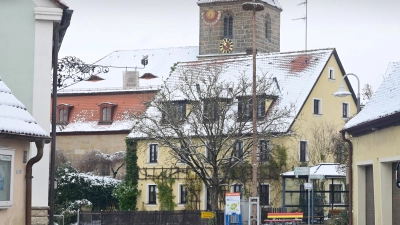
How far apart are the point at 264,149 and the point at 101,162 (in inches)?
925

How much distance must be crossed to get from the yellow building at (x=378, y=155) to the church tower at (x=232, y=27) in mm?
71783

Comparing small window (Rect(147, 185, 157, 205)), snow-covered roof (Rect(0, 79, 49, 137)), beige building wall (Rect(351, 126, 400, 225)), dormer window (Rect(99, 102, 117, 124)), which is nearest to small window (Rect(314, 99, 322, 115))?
small window (Rect(147, 185, 157, 205))

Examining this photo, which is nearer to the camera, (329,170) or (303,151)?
(329,170)

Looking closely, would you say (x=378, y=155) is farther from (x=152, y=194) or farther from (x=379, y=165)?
(x=152, y=194)

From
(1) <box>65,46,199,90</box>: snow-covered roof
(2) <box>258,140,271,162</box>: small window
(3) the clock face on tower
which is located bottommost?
(2) <box>258,140,271,162</box>: small window

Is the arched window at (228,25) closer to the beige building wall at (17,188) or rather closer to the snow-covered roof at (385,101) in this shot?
the snow-covered roof at (385,101)

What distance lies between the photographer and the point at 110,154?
7175 centimetres

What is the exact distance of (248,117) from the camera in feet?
163

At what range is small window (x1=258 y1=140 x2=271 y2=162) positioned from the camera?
5022 cm

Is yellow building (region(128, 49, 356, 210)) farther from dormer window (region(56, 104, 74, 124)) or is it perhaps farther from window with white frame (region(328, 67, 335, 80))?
dormer window (region(56, 104, 74, 124))

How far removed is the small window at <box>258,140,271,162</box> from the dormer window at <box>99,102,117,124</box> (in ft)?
70.7

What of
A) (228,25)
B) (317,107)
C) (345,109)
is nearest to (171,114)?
(317,107)

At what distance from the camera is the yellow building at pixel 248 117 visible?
49.3 metres

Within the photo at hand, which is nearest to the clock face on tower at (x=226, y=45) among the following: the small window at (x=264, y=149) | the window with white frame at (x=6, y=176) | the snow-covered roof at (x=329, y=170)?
the small window at (x=264, y=149)
